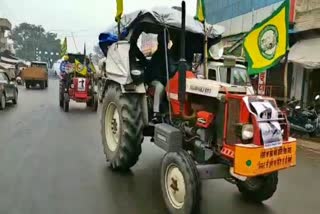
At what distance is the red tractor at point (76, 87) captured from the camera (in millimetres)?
17453

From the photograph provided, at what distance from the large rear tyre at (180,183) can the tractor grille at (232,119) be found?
0.56 meters

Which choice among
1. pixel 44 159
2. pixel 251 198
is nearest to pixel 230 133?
pixel 251 198

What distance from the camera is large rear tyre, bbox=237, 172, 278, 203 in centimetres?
536

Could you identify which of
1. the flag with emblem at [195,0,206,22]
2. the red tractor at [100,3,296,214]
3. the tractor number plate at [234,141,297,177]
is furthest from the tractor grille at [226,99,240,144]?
the flag with emblem at [195,0,206,22]

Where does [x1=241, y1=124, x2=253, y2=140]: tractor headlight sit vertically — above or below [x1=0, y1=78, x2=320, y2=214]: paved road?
above

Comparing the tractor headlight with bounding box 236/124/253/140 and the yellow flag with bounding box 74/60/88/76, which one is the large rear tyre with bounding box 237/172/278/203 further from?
the yellow flag with bounding box 74/60/88/76

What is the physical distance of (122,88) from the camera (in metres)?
6.48

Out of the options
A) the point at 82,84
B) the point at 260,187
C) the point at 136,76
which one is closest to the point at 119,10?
the point at 136,76

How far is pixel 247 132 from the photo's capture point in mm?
4449

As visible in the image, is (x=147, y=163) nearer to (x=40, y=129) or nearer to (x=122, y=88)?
(x=122, y=88)

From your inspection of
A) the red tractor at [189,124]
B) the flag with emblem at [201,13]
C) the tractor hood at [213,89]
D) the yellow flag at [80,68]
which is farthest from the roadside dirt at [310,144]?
the yellow flag at [80,68]

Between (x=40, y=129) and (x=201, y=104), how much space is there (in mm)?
7534

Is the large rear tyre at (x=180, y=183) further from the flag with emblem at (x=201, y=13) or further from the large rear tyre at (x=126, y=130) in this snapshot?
the flag with emblem at (x=201, y=13)

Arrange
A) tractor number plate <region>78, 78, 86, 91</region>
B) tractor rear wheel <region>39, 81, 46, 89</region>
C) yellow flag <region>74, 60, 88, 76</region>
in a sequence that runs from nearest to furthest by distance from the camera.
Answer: tractor number plate <region>78, 78, 86, 91</region>, yellow flag <region>74, 60, 88, 76</region>, tractor rear wheel <region>39, 81, 46, 89</region>
